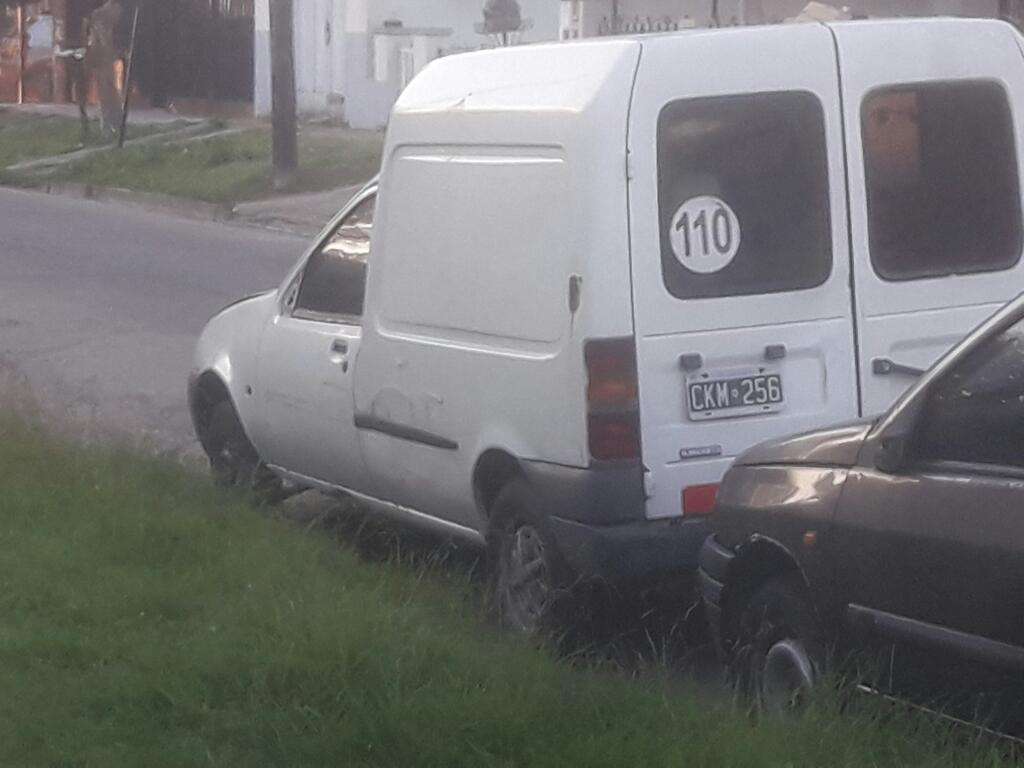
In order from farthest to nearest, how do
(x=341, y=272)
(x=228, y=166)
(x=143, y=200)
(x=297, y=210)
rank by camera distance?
1. (x=228, y=166)
2. (x=143, y=200)
3. (x=297, y=210)
4. (x=341, y=272)

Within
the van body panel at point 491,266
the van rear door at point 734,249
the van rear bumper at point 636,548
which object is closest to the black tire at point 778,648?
the van rear bumper at point 636,548

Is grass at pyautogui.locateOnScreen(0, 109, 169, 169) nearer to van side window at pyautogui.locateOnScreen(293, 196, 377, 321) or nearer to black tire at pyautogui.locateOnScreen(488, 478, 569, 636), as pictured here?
van side window at pyautogui.locateOnScreen(293, 196, 377, 321)

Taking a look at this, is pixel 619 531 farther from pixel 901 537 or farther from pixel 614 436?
pixel 901 537

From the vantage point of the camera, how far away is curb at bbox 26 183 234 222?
24.9 metres

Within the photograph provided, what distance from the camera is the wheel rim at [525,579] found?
6.86 meters

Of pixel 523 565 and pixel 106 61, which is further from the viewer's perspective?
pixel 106 61

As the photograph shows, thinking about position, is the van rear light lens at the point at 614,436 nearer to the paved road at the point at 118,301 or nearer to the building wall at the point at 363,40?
the paved road at the point at 118,301

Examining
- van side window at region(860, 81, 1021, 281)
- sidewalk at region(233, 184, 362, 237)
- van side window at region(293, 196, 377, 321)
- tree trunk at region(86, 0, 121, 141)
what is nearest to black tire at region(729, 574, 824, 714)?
van side window at region(860, 81, 1021, 281)

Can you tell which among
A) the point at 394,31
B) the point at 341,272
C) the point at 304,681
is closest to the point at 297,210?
the point at 394,31

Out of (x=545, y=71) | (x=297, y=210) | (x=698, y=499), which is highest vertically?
(x=545, y=71)

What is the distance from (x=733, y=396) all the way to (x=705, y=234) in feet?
1.77

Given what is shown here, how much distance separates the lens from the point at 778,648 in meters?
5.62

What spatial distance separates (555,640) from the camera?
22.3 feet

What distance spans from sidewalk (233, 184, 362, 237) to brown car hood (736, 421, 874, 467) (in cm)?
1634
